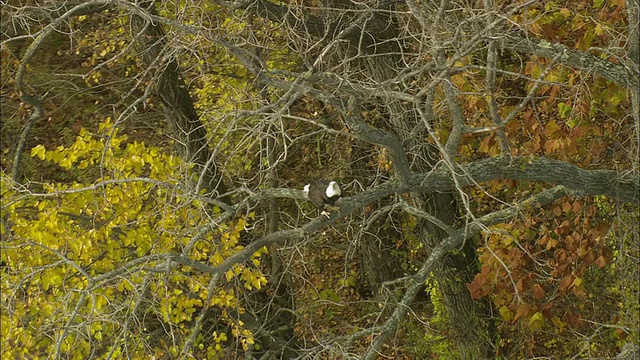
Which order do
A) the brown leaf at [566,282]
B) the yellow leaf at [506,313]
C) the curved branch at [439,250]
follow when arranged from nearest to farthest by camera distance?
the curved branch at [439,250]
the brown leaf at [566,282]
the yellow leaf at [506,313]

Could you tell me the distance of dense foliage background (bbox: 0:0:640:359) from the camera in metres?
9.38

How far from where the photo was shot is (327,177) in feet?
43.4

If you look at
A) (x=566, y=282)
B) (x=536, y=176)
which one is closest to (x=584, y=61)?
(x=536, y=176)

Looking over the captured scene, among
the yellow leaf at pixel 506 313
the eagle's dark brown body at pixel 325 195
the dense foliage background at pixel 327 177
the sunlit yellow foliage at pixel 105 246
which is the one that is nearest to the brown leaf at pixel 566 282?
the dense foliage background at pixel 327 177

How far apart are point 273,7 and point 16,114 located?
201 inches

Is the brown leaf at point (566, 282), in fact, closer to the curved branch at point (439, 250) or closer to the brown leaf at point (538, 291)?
the brown leaf at point (538, 291)

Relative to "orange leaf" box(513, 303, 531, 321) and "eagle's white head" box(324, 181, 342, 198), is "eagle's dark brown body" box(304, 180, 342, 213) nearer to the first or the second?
"eagle's white head" box(324, 181, 342, 198)

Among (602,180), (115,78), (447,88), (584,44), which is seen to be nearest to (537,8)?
(584,44)

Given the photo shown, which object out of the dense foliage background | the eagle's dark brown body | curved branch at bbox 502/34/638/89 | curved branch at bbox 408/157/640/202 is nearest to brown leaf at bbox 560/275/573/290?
the dense foliage background

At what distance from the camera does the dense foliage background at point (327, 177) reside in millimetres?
9383

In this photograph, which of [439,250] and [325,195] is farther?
[439,250]

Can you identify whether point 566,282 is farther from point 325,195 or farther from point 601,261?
point 325,195

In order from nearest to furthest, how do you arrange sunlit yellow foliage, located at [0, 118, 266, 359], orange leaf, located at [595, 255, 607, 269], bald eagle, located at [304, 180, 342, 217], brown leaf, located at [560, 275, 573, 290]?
bald eagle, located at [304, 180, 342, 217] < sunlit yellow foliage, located at [0, 118, 266, 359] < orange leaf, located at [595, 255, 607, 269] < brown leaf, located at [560, 275, 573, 290]

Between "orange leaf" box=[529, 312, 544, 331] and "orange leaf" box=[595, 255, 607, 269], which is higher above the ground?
"orange leaf" box=[595, 255, 607, 269]
